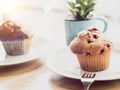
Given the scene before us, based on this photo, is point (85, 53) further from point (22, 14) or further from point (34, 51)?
point (22, 14)

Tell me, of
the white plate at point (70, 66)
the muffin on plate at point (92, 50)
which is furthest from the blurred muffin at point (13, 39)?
the muffin on plate at point (92, 50)

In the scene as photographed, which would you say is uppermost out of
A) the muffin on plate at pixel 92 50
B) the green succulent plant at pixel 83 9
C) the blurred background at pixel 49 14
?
the green succulent plant at pixel 83 9

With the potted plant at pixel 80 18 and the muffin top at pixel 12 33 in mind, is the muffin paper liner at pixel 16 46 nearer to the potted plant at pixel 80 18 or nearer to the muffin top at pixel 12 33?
the muffin top at pixel 12 33

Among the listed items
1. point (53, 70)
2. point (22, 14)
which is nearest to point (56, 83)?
point (53, 70)

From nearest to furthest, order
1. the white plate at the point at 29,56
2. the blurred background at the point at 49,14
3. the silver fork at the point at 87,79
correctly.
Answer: the silver fork at the point at 87,79 < the white plate at the point at 29,56 < the blurred background at the point at 49,14

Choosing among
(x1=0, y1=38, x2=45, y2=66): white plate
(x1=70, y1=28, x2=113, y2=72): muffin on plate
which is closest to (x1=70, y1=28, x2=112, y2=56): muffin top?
(x1=70, y1=28, x2=113, y2=72): muffin on plate
